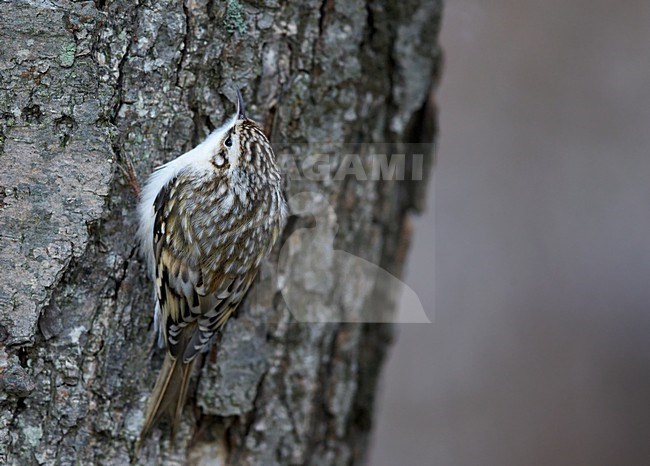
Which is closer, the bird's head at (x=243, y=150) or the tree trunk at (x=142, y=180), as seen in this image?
the tree trunk at (x=142, y=180)

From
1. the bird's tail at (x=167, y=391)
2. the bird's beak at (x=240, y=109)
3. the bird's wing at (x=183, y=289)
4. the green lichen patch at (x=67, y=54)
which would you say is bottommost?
the bird's tail at (x=167, y=391)

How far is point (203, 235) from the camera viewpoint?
6.85 ft

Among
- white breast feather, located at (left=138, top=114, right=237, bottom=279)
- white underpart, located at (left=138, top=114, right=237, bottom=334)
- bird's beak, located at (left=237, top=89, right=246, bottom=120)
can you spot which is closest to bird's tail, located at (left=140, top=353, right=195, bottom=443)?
white underpart, located at (left=138, top=114, right=237, bottom=334)

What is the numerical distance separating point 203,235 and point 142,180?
0.24m

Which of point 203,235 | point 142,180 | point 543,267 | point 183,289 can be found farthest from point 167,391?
point 543,267

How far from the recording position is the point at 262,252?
2.12m

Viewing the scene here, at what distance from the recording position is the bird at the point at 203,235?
2010mm

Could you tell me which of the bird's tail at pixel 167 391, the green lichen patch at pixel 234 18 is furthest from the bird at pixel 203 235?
the green lichen patch at pixel 234 18

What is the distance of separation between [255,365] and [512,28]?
2.40 m

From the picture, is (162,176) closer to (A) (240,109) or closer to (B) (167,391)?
(A) (240,109)

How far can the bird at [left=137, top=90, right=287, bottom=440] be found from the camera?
2.01m

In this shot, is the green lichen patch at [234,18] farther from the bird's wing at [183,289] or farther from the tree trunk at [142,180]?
the bird's wing at [183,289]

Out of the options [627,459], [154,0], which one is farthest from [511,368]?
[154,0]

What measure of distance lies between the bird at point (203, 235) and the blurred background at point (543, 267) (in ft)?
6.54
